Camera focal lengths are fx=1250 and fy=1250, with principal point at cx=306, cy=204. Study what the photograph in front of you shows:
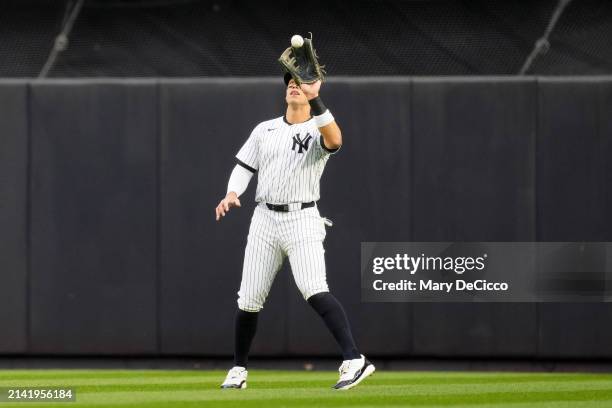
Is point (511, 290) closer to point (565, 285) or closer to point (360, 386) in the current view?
point (565, 285)

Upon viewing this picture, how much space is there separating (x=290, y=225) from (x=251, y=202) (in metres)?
2.68

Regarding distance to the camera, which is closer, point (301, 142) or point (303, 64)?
point (303, 64)

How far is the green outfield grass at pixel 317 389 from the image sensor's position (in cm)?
563

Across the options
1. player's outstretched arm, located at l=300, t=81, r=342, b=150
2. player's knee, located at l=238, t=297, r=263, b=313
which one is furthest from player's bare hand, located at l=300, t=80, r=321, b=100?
player's knee, located at l=238, t=297, r=263, b=313

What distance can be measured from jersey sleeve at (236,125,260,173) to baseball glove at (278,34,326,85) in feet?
1.90

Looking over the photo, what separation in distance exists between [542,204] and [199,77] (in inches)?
107

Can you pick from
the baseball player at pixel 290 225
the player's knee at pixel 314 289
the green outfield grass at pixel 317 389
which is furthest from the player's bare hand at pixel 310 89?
the green outfield grass at pixel 317 389

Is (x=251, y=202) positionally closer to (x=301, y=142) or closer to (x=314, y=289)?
(x=301, y=142)

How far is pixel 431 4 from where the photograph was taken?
980 centimetres

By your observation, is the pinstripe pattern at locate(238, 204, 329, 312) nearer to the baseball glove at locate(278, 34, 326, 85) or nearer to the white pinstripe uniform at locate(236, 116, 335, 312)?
the white pinstripe uniform at locate(236, 116, 335, 312)

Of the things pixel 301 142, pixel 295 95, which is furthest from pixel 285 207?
pixel 295 95

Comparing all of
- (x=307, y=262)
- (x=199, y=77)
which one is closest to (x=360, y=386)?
(x=307, y=262)

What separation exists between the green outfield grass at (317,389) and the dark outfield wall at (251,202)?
380 mm

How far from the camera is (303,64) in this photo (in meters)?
5.89
